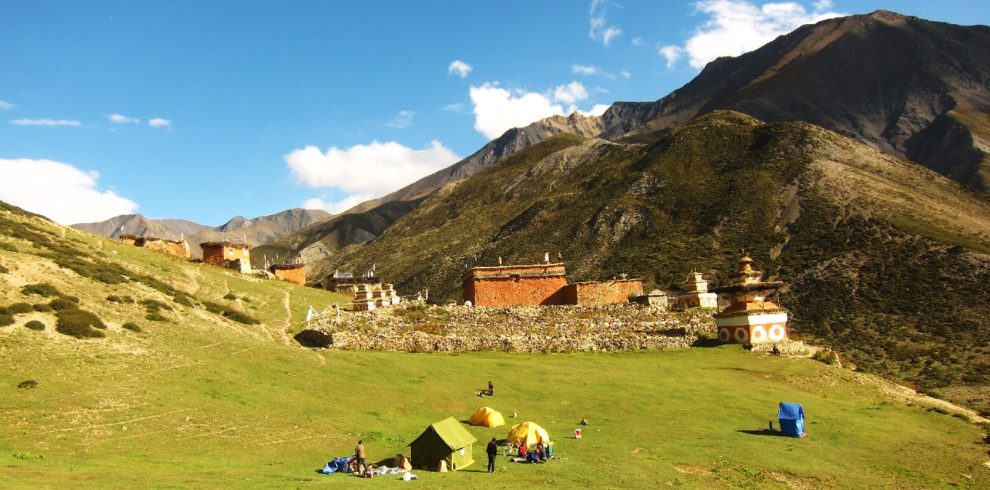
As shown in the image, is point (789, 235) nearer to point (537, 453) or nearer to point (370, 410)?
point (370, 410)

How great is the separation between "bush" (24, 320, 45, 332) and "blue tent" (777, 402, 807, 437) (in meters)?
32.6

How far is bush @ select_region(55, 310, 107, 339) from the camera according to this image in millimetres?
31953

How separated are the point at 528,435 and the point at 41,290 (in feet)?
90.0

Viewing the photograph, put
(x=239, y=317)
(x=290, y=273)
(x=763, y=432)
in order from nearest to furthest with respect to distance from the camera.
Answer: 1. (x=763, y=432)
2. (x=239, y=317)
3. (x=290, y=273)

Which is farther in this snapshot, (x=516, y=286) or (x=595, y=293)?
(x=516, y=286)

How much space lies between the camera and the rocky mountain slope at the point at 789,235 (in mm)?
66438

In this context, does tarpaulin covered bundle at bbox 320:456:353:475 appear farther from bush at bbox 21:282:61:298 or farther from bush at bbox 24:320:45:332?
bush at bbox 21:282:61:298

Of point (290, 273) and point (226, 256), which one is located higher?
point (226, 256)

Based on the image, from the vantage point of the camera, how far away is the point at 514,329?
51.6 m

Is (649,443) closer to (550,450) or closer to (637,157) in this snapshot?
(550,450)

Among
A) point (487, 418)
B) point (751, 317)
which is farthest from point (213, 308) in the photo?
point (751, 317)

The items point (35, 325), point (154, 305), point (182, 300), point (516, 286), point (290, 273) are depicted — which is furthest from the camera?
point (290, 273)

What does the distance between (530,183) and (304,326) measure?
471 feet

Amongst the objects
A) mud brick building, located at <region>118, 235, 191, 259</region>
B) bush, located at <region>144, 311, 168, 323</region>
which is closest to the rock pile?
bush, located at <region>144, 311, 168, 323</region>
